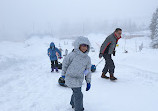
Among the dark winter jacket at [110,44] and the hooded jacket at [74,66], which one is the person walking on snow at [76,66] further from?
the dark winter jacket at [110,44]

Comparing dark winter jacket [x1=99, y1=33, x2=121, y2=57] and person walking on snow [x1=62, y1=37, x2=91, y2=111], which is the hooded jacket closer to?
person walking on snow [x1=62, y1=37, x2=91, y2=111]

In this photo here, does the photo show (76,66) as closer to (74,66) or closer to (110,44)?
(74,66)

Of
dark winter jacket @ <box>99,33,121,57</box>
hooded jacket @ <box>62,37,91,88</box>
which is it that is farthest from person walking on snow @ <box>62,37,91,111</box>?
dark winter jacket @ <box>99,33,121,57</box>

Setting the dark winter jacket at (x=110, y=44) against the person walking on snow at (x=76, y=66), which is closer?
the person walking on snow at (x=76, y=66)

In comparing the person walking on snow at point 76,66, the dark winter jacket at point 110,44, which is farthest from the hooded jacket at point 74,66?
the dark winter jacket at point 110,44

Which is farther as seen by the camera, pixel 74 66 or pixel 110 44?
Answer: pixel 110 44

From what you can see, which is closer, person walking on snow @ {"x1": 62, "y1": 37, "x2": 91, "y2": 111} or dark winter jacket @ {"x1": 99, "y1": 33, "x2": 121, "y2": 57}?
person walking on snow @ {"x1": 62, "y1": 37, "x2": 91, "y2": 111}

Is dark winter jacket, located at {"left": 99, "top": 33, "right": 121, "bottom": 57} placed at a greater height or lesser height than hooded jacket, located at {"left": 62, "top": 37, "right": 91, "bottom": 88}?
greater

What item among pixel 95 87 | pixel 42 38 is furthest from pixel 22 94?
pixel 42 38

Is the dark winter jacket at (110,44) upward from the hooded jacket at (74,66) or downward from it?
upward

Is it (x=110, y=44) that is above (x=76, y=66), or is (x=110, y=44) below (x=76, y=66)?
above

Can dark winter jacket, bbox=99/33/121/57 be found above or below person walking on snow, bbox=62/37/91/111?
above

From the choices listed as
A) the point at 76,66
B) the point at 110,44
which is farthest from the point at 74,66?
the point at 110,44

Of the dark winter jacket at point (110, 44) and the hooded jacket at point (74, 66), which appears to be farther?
the dark winter jacket at point (110, 44)
